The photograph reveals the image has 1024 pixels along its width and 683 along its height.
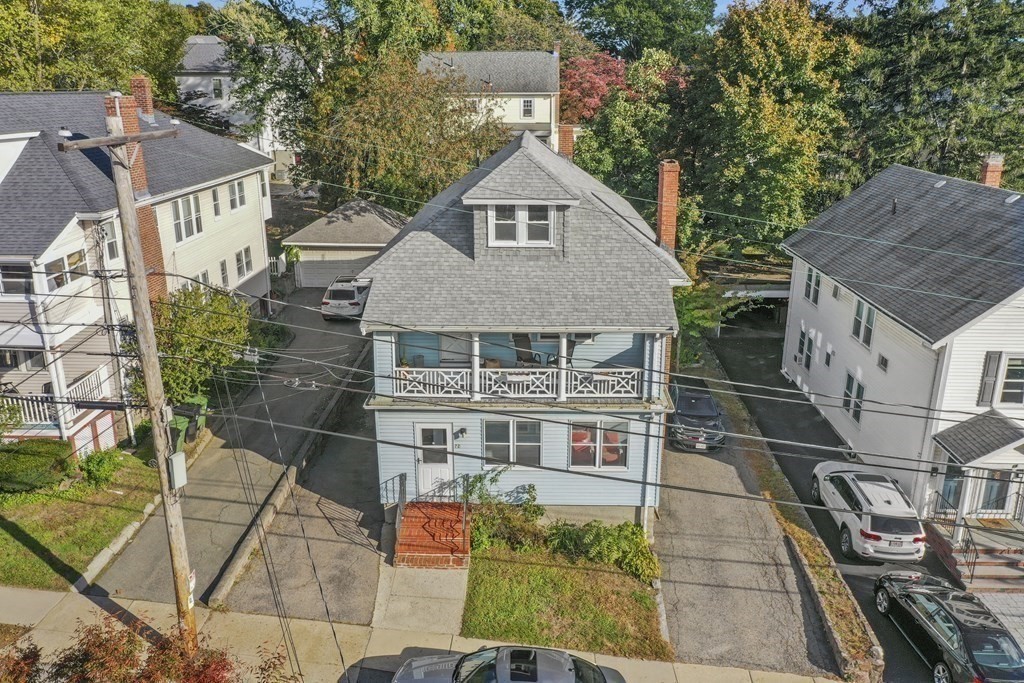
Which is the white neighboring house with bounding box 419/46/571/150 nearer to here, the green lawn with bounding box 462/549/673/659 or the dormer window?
the dormer window

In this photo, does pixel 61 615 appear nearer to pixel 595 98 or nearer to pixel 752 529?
pixel 752 529

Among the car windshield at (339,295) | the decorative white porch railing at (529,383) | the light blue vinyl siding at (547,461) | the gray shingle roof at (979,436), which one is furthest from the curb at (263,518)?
the gray shingle roof at (979,436)

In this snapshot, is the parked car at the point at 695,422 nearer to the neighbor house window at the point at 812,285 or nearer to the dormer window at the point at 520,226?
the neighbor house window at the point at 812,285

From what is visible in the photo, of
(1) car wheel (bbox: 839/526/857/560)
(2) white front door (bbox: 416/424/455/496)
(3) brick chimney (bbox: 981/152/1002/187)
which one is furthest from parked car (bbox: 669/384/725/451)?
(3) brick chimney (bbox: 981/152/1002/187)

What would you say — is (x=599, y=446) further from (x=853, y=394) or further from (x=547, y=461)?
(x=853, y=394)

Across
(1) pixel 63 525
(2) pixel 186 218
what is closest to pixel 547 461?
(1) pixel 63 525

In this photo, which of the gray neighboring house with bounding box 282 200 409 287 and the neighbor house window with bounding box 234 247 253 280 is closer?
the neighbor house window with bounding box 234 247 253 280
